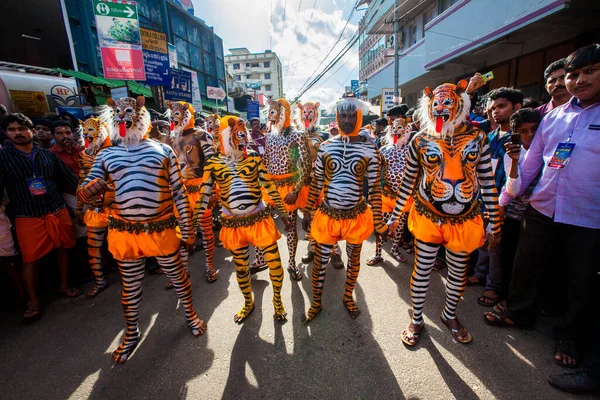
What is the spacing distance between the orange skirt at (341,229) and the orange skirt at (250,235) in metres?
0.49

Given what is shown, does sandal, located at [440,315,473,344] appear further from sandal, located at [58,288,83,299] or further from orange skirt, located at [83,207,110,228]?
sandal, located at [58,288,83,299]

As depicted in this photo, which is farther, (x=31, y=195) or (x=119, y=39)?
(x=119, y=39)

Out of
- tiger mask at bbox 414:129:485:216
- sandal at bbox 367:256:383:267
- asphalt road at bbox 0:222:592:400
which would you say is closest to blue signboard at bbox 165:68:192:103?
asphalt road at bbox 0:222:592:400

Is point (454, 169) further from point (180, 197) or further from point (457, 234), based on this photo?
point (180, 197)

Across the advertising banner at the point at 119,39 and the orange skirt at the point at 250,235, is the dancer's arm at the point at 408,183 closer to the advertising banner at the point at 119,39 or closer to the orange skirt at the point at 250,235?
the orange skirt at the point at 250,235

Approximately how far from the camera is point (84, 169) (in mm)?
3787

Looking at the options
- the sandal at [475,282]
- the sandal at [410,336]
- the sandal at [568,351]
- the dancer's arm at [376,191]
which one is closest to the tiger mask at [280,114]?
the dancer's arm at [376,191]

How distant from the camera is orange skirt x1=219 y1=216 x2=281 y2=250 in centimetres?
279

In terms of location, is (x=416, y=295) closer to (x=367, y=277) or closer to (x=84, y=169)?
(x=367, y=277)

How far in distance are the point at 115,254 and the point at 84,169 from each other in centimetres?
205

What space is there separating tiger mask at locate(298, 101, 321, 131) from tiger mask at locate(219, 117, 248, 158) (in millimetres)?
1764

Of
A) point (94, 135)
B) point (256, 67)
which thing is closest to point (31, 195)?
point (94, 135)

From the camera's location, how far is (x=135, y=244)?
8.24 ft

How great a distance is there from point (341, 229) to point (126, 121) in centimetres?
230
